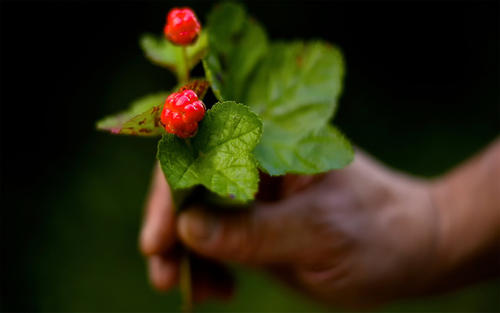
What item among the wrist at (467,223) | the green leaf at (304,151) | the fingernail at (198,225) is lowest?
the fingernail at (198,225)

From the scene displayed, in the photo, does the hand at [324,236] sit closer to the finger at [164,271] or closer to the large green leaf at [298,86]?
the finger at [164,271]

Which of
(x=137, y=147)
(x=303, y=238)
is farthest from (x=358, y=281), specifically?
(x=137, y=147)

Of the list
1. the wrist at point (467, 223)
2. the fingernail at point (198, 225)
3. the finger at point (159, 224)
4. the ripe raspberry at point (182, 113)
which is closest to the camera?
the ripe raspberry at point (182, 113)

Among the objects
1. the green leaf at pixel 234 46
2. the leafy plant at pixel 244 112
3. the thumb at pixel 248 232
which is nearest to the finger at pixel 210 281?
the thumb at pixel 248 232

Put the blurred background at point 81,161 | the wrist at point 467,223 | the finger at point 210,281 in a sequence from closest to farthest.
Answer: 1. the finger at point 210,281
2. the wrist at point 467,223
3. the blurred background at point 81,161

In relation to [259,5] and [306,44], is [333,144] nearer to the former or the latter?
[306,44]

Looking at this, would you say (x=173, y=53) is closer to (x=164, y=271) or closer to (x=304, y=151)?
(x=304, y=151)

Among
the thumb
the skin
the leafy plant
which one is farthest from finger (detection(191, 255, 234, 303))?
the leafy plant
